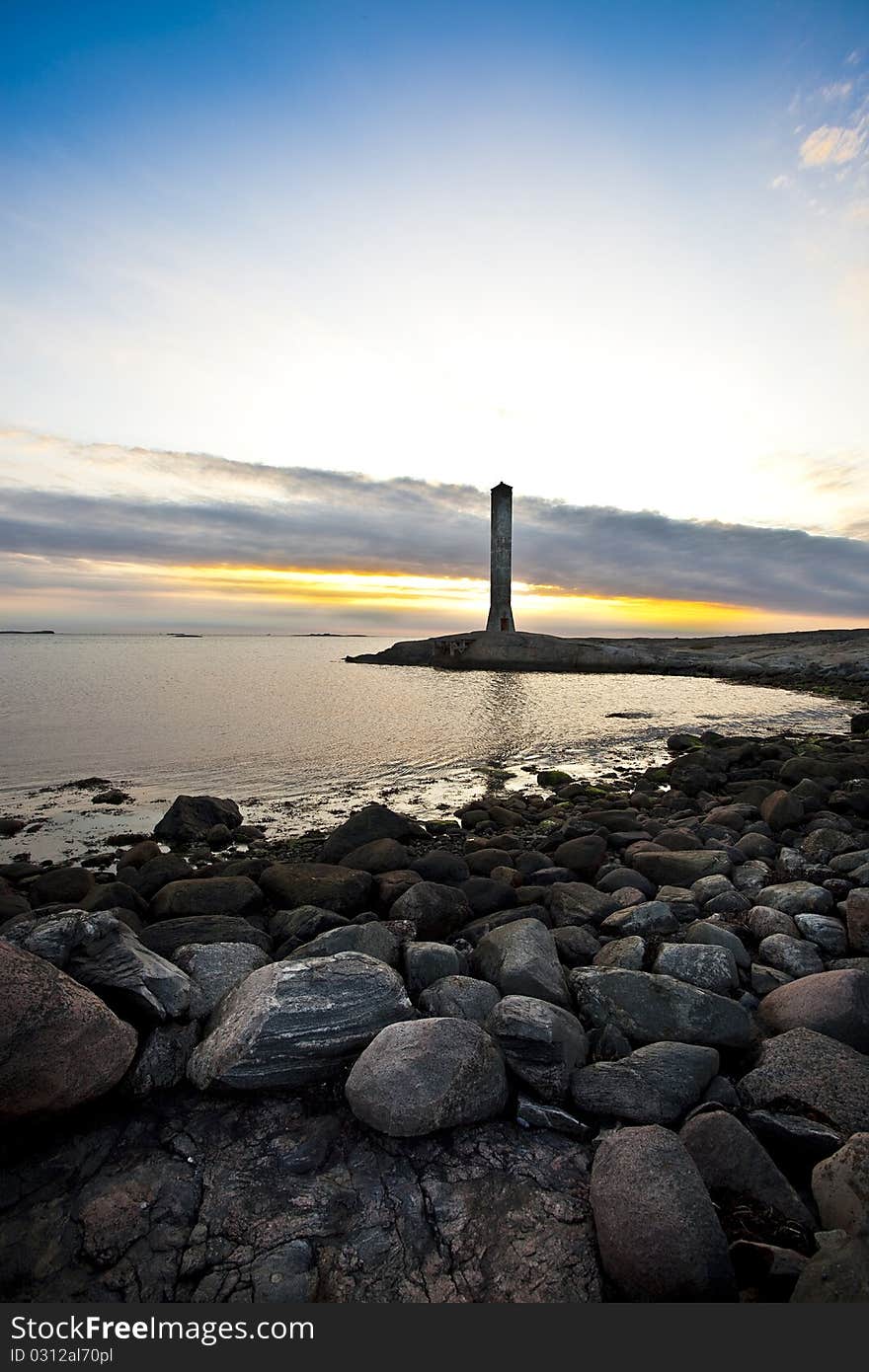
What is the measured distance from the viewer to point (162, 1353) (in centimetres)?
218

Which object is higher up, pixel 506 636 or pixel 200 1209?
pixel 506 636

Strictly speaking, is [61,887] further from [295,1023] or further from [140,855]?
[295,1023]

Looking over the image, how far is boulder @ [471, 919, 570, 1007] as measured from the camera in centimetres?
403

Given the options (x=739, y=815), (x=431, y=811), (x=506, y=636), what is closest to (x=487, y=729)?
(x=431, y=811)

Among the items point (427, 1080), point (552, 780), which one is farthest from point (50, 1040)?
point (552, 780)

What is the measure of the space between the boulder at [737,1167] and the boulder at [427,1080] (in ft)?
3.03

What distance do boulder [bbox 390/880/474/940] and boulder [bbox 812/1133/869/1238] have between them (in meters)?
3.18

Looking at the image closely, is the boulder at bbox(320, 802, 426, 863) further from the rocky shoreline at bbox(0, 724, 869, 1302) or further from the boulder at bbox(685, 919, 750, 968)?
the boulder at bbox(685, 919, 750, 968)

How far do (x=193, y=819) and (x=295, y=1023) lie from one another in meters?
6.71

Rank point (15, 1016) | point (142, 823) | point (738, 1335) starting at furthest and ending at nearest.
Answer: point (142, 823), point (15, 1016), point (738, 1335)

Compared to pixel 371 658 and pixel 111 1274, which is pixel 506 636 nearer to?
pixel 371 658

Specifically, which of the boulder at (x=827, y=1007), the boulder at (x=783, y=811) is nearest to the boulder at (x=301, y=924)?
the boulder at (x=827, y=1007)

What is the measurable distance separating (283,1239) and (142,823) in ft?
28.4

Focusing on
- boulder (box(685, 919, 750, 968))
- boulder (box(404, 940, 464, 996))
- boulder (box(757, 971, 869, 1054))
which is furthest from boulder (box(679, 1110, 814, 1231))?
boulder (box(685, 919, 750, 968))
